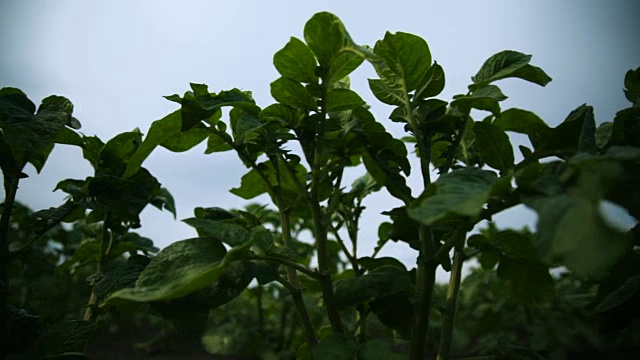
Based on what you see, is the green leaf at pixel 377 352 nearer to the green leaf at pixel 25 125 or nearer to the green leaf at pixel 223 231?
the green leaf at pixel 223 231

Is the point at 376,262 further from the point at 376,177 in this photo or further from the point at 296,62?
the point at 296,62

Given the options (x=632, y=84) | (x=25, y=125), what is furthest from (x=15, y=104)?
(x=632, y=84)

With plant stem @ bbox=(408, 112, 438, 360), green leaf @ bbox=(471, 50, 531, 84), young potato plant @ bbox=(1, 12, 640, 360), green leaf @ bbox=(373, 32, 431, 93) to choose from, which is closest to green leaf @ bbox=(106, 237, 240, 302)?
young potato plant @ bbox=(1, 12, 640, 360)

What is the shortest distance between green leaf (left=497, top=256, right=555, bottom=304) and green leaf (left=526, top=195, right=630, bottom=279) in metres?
0.51

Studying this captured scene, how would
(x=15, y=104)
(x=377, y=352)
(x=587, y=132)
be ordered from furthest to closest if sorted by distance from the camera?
(x=15, y=104), (x=377, y=352), (x=587, y=132)

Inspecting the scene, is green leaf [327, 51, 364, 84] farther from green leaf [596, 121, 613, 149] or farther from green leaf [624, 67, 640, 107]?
green leaf [624, 67, 640, 107]

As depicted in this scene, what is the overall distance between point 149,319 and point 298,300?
2807 millimetres

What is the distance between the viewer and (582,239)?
0.48 meters

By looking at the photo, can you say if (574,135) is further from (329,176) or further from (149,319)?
(149,319)

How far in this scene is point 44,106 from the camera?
1046mm

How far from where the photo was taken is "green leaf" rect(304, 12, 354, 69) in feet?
2.81

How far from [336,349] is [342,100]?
0.47 meters

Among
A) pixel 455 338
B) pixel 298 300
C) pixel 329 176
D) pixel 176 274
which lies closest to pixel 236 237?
pixel 176 274

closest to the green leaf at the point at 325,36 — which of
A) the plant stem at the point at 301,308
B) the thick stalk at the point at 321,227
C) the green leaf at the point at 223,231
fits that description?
the thick stalk at the point at 321,227
